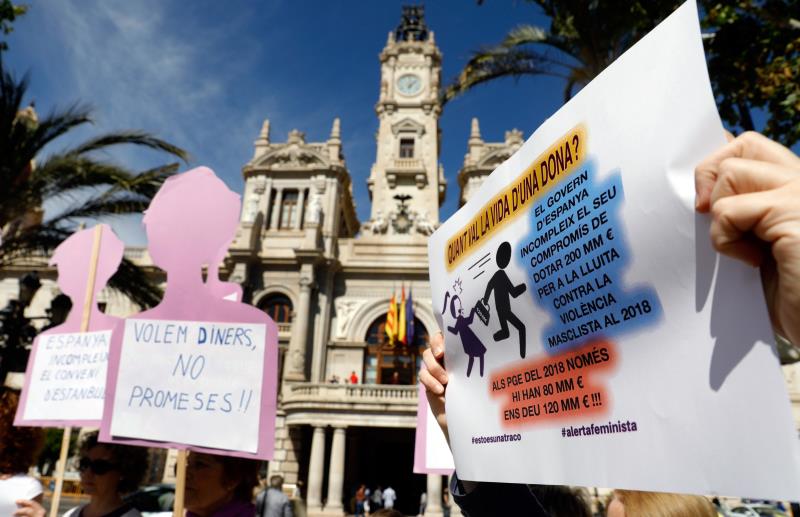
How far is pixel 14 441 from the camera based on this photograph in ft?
11.9

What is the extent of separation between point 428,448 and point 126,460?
2.16 metres

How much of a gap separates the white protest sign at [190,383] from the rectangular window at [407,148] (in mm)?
26957

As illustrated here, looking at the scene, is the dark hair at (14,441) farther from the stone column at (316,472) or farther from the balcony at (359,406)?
the balcony at (359,406)

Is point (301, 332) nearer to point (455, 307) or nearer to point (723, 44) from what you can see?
point (723, 44)

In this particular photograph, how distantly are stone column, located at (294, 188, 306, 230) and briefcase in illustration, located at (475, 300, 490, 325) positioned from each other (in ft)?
81.7

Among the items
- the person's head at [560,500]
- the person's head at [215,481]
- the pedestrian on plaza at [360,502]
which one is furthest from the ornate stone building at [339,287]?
the person's head at [560,500]

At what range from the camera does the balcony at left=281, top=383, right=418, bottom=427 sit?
19375 mm

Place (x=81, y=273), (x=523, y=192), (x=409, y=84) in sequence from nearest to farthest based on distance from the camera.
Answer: (x=523, y=192)
(x=81, y=273)
(x=409, y=84)

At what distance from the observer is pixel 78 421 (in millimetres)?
4250

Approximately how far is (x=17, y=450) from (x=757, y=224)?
4.54m

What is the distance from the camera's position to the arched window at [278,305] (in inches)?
950

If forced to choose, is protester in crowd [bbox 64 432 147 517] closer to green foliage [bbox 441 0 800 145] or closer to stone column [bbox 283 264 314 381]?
green foliage [bbox 441 0 800 145]

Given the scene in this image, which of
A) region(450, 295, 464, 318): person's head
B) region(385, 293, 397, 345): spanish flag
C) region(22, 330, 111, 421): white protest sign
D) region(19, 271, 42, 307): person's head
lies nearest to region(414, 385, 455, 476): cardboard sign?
region(450, 295, 464, 318): person's head

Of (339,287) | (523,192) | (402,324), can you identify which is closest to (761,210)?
(523,192)
